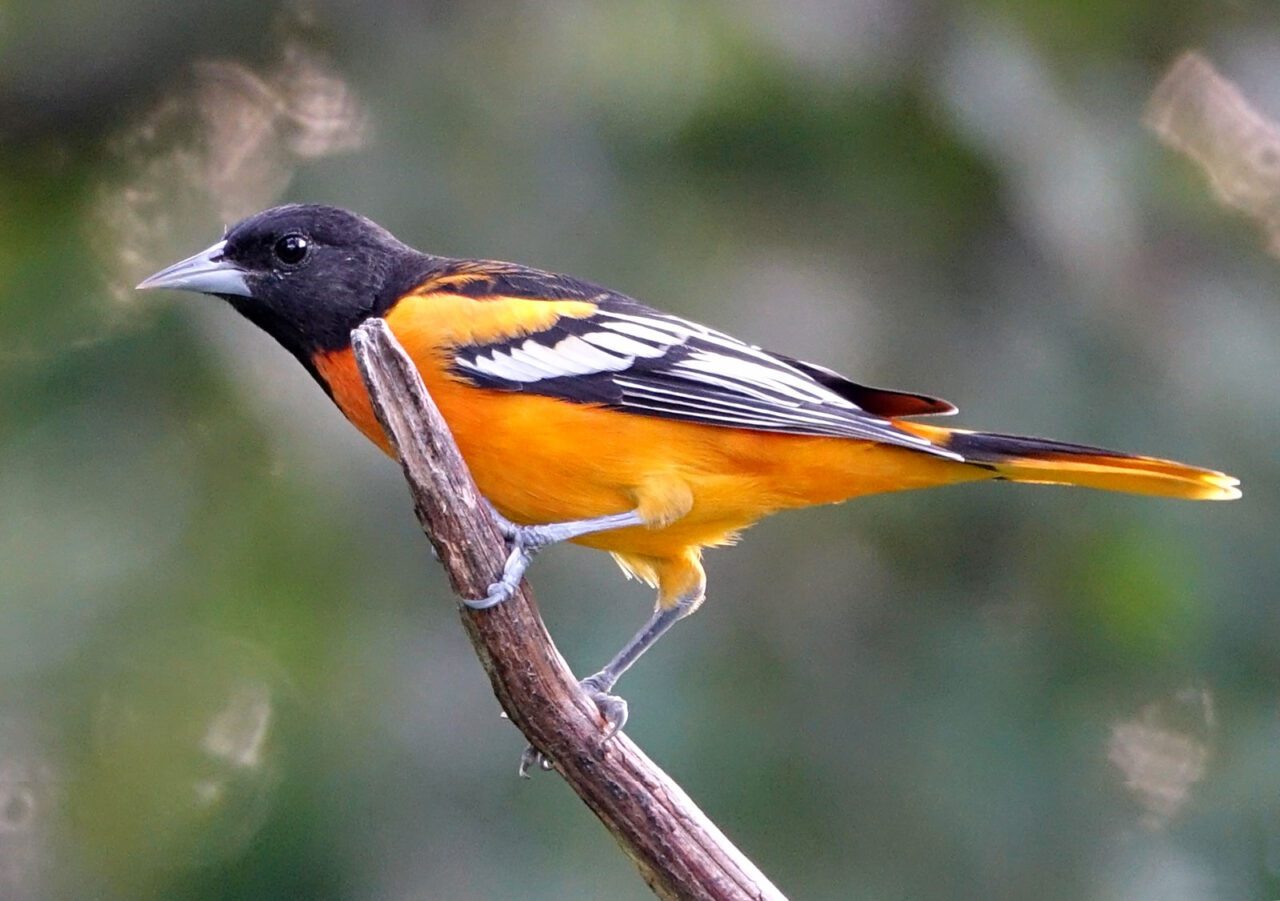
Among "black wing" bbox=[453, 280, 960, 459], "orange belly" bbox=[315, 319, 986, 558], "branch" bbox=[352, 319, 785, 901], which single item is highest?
"black wing" bbox=[453, 280, 960, 459]

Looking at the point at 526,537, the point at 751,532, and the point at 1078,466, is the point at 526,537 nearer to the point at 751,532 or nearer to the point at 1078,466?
the point at 1078,466

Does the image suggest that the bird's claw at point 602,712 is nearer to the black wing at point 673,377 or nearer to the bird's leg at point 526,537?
the bird's leg at point 526,537

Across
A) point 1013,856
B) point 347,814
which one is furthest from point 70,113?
point 1013,856

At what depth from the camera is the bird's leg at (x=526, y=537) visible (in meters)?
3.53

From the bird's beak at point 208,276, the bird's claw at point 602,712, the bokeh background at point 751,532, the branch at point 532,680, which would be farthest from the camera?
the bokeh background at point 751,532

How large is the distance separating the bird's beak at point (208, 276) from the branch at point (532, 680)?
1120 millimetres

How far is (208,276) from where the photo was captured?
4.51m

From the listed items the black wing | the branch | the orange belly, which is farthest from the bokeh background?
the branch

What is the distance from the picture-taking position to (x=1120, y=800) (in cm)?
525

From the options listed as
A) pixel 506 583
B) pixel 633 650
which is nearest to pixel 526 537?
pixel 506 583

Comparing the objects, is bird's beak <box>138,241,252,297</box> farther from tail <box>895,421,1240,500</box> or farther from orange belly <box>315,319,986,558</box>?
tail <box>895,421,1240,500</box>

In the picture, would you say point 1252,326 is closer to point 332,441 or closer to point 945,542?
point 945,542

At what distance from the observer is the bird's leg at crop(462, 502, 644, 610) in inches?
139

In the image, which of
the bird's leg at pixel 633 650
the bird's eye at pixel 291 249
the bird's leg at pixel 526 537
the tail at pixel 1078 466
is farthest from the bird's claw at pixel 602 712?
the bird's eye at pixel 291 249
